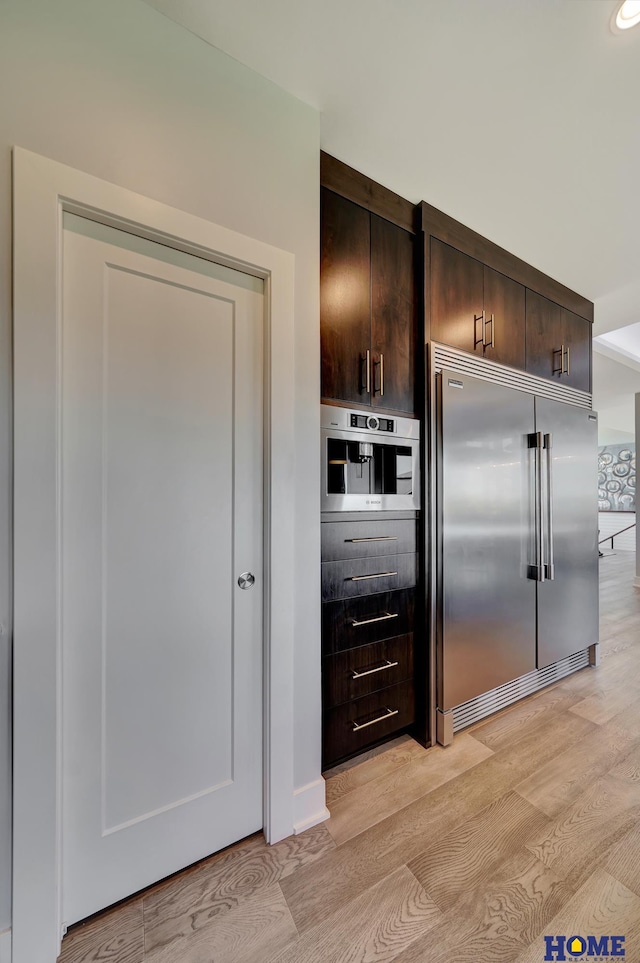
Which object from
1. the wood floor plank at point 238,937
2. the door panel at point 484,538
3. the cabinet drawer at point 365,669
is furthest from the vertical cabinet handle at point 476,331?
the wood floor plank at point 238,937

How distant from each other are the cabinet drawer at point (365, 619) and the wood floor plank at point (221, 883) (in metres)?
0.63

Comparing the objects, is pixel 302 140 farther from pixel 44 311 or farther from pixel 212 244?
pixel 44 311

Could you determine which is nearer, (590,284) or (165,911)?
(165,911)

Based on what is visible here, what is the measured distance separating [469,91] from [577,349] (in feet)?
6.27

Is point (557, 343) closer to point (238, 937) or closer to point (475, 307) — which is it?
point (475, 307)

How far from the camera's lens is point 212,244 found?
4.03ft

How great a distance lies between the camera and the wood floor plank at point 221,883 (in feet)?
3.58

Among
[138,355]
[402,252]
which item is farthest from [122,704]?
[402,252]

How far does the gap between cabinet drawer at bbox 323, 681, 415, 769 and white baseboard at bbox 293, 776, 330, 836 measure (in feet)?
0.58

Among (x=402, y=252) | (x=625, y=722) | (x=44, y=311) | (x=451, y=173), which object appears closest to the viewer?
(x=44, y=311)

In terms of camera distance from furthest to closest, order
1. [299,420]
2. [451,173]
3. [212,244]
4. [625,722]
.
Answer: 1. [625,722]
2. [451,173]
3. [299,420]
4. [212,244]

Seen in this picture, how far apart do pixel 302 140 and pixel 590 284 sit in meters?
→ 2.31

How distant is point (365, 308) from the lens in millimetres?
1717

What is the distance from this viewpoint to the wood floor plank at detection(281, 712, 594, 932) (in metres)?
1.17
